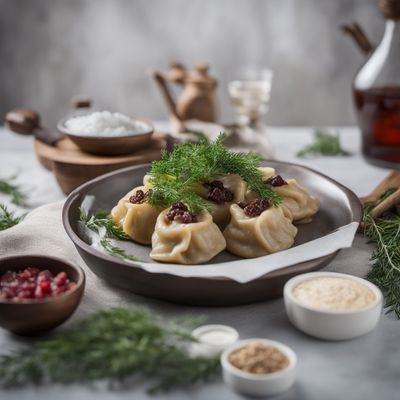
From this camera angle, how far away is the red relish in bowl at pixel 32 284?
1.90m

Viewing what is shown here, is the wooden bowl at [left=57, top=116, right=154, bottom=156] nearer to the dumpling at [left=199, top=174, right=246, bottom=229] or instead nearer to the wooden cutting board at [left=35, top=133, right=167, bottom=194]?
the wooden cutting board at [left=35, top=133, right=167, bottom=194]

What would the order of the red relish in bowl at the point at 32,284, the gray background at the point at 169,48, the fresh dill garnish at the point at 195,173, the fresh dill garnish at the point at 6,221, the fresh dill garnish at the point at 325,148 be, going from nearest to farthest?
the red relish in bowl at the point at 32,284 → the fresh dill garnish at the point at 195,173 → the fresh dill garnish at the point at 6,221 → the fresh dill garnish at the point at 325,148 → the gray background at the point at 169,48

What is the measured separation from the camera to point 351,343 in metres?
1.91

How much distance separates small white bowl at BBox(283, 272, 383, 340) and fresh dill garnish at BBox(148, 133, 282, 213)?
53 cm

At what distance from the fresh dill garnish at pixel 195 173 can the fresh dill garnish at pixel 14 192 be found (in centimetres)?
92

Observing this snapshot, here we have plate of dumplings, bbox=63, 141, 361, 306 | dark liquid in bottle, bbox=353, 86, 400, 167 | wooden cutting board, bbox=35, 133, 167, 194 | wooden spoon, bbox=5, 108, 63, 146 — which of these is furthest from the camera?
wooden spoon, bbox=5, 108, 63, 146

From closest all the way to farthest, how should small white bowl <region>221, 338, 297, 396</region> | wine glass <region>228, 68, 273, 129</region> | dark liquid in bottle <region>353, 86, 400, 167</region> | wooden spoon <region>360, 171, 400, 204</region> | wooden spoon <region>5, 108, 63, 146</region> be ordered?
small white bowl <region>221, 338, 297, 396</region>
wooden spoon <region>360, 171, 400, 204</region>
dark liquid in bottle <region>353, 86, 400, 167</region>
wooden spoon <region>5, 108, 63, 146</region>
wine glass <region>228, 68, 273, 129</region>

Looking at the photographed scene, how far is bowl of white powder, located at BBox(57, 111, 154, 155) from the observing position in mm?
3189

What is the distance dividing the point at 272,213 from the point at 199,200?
248 mm

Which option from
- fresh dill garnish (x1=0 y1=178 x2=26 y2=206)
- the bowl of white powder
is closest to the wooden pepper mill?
the bowl of white powder

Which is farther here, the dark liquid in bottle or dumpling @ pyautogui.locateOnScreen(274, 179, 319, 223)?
the dark liquid in bottle

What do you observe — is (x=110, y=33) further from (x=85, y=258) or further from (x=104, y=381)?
(x=104, y=381)

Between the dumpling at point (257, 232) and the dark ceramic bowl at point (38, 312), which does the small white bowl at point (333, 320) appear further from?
the dark ceramic bowl at point (38, 312)

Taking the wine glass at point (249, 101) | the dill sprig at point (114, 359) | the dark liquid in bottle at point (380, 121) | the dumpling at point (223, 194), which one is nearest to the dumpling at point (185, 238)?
the dumpling at point (223, 194)
